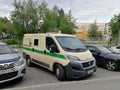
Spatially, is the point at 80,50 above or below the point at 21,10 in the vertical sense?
below

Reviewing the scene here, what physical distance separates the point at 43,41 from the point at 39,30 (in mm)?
20902

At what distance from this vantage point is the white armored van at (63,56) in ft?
21.7

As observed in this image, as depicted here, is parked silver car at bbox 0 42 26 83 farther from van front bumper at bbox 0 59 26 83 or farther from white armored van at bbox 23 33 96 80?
white armored van at bbox 23 33 96 80

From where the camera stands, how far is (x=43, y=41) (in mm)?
8141

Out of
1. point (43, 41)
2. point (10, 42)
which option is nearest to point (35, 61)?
point (43, 41)

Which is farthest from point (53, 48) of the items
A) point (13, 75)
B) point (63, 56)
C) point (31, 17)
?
point (31, 17)

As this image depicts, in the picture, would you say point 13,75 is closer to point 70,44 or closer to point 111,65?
point 70,44

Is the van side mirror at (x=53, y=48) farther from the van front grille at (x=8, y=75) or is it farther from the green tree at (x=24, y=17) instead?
the green tree at (x=24, y=17)

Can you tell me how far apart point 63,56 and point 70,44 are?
93 centimetres

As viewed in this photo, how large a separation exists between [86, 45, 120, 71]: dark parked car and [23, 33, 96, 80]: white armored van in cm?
192

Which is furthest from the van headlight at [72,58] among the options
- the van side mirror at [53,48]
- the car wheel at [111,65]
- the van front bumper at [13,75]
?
the car wheel at [111,65]

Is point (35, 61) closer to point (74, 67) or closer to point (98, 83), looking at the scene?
point (74, 67)

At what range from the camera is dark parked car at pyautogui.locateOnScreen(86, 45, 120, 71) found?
8719mm

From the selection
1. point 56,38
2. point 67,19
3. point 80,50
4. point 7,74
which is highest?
point 67,19
